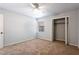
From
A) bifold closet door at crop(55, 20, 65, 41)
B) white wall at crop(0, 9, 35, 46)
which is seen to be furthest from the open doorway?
white wall at crop(0, 9, 35, 46)

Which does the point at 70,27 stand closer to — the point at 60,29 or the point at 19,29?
the point at 60,29

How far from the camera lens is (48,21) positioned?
1.72 metres

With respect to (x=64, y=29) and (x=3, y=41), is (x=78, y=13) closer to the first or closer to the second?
(x=64, y=29)

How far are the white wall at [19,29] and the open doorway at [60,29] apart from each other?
0.52 metres

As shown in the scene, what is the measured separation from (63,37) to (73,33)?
32 centimetres

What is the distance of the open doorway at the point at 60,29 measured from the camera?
150cm

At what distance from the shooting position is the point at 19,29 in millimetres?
1736

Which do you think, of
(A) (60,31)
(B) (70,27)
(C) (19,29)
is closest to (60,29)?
(A) (60,31)

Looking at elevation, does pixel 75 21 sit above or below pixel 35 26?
above

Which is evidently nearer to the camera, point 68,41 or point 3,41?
point 68,41

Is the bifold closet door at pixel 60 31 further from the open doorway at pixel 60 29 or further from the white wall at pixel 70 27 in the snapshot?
the white wall at pixel 70 27

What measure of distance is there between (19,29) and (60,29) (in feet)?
3.12

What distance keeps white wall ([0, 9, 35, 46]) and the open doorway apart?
52 cm

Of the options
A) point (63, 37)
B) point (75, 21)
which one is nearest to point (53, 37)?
point (63, 37)
